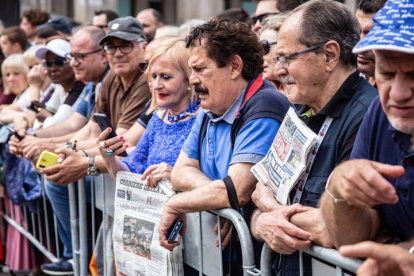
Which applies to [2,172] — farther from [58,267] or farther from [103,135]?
[103,135]

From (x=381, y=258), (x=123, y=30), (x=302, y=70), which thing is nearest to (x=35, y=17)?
(x=123, y=30)

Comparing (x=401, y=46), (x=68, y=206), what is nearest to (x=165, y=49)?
(x=68, y=206)

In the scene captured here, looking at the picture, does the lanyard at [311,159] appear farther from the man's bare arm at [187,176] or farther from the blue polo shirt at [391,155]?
the man's bare arm at [187,176]

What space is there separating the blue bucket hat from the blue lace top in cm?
221

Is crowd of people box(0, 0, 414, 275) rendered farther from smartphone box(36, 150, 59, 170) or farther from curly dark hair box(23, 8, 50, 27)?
curly dark hair box(23, 8, 50, 27)

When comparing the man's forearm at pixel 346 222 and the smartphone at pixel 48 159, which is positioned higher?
the man's forearm at pixel 346 222

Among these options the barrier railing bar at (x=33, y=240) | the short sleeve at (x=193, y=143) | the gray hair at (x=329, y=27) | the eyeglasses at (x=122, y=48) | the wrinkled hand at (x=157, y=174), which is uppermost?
the gray hair at (x=329, y=27)

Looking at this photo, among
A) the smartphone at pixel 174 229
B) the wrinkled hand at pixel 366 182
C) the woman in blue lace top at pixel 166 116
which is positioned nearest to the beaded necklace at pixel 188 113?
the woman in blue lace top at pixel 166 116

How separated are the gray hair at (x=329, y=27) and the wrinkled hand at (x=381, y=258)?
4.63 feet

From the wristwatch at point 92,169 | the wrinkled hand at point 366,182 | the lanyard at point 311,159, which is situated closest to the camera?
the wrinkled hand at point 366,182

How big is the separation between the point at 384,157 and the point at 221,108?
138cm

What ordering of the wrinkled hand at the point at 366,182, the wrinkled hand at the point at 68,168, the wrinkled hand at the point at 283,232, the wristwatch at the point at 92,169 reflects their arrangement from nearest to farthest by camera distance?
1. the wrinkled hand at the point at 366,182
2. the wrinkled hand at the point at 283,232
3. the wristwatch at the point at 92,169
4. the wrinkled hand at the point at 68,168

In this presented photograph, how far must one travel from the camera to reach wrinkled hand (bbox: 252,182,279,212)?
2.92 meters

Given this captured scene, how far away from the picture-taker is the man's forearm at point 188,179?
3.61 meters
